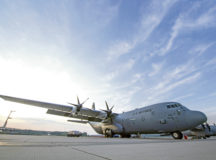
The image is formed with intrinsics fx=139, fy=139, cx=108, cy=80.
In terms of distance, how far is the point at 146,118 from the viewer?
16.0 meters

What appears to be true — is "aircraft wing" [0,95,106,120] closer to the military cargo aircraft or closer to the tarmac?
the military cargo aircraft

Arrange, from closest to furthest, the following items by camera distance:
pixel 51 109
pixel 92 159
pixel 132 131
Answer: pixel 92 159 → pixel 132 131 → pixel 51 109

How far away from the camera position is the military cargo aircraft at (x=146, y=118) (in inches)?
505

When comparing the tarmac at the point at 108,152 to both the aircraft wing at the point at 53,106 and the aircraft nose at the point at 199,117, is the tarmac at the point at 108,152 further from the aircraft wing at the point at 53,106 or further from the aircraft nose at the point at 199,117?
the aircraft wing at the point at 53,106

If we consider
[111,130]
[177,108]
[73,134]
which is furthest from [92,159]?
[73,134]

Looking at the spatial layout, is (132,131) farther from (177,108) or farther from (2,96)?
(2,96)

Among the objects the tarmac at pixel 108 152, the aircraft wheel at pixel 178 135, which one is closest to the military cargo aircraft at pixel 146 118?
the aircraft wheel at pixel 178 135

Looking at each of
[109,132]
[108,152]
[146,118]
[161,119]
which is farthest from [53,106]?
[108,152]

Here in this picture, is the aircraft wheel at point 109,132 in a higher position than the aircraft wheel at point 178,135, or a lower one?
higher

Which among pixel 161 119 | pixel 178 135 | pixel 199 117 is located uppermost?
pixel 161 119

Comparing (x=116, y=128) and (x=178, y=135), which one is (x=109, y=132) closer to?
(x=116, y=128)

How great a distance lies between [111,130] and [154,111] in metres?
9.01

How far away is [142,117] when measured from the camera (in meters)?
16.6

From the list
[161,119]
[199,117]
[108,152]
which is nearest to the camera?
[108,152]
